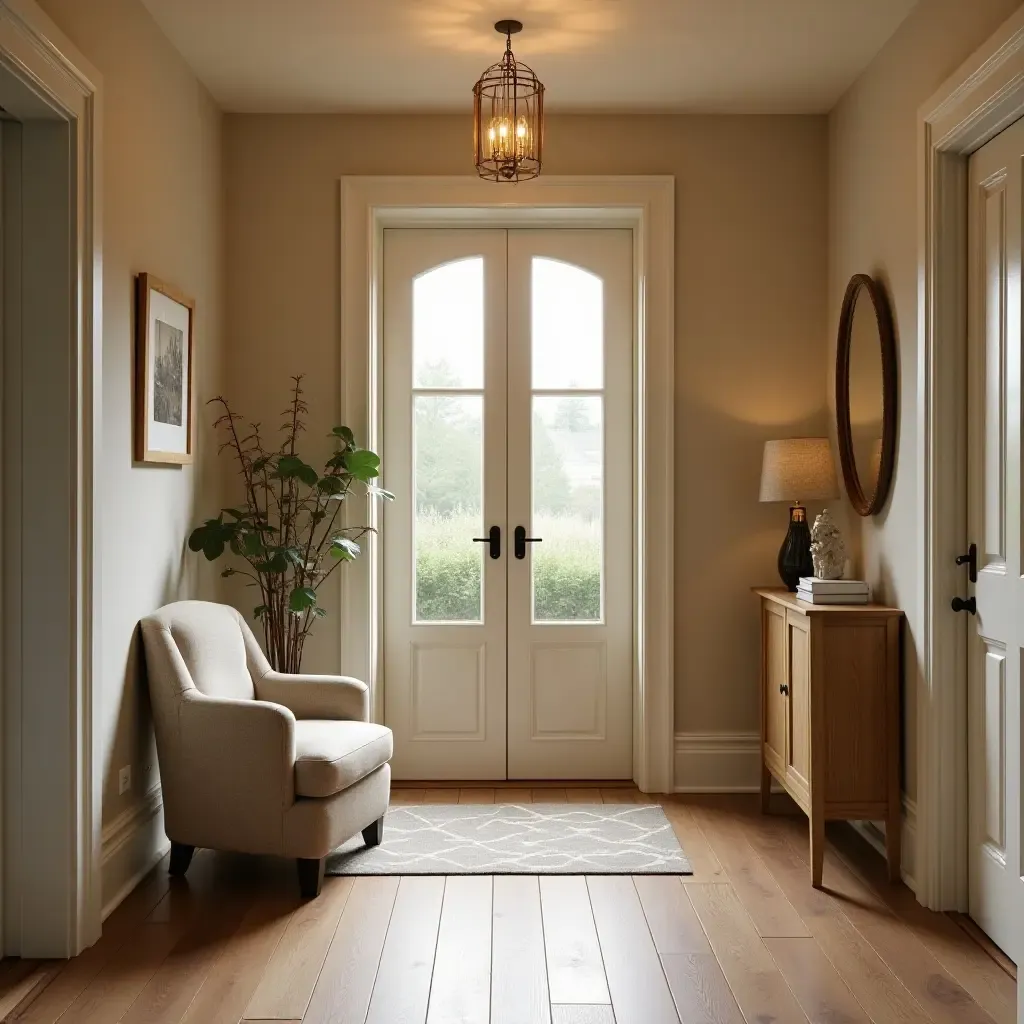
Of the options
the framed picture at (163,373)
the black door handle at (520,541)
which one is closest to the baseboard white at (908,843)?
the black door handle at (520,541)

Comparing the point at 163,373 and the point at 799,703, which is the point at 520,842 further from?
the point at 163,373

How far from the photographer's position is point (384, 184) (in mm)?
4363

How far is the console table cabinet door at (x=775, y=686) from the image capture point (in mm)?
3854

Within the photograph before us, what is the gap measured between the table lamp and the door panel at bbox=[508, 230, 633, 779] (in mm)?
752

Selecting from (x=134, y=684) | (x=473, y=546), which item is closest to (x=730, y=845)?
(x=473, y=546)

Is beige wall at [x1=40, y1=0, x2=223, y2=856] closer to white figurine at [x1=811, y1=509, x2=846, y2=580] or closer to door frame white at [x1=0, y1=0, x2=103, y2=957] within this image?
door frame white at [x1=0, y1=0, x2=103, y2=957]

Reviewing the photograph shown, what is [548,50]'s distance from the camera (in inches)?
148

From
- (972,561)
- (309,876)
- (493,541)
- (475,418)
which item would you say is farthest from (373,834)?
(972,561)

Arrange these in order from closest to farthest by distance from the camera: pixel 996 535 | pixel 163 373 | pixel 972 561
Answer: pixel 996 535 → pixel 972 561 → pixel 163 373

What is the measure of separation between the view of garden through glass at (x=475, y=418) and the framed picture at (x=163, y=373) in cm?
109

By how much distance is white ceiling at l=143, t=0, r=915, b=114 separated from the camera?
11.3 ft

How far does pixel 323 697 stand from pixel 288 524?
0.78 meters

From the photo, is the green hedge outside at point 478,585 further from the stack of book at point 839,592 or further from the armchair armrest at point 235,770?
the armchair armrest at point 235,770

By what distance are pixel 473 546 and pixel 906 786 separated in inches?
79.1
